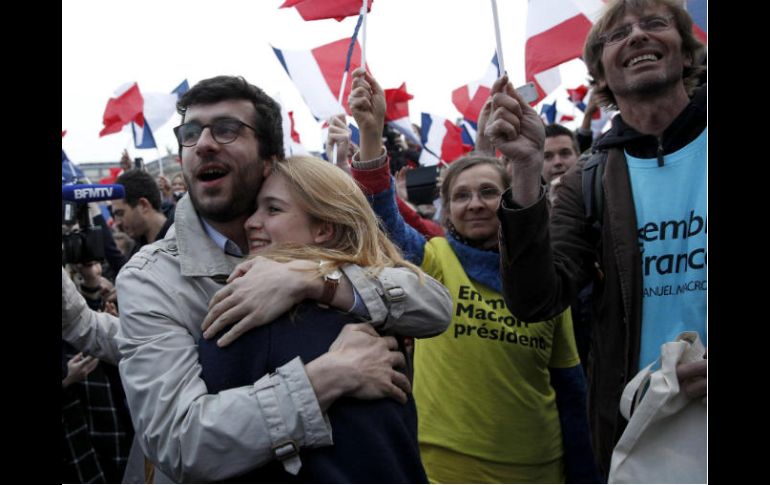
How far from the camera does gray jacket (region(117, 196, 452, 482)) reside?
1450 mm

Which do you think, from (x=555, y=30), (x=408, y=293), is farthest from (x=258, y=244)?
(x=555, y=30)

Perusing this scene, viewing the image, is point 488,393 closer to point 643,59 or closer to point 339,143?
point 339,143

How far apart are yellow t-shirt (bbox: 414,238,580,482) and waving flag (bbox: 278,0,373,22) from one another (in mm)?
1283

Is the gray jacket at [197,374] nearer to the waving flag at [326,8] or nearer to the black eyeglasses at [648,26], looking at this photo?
the black eyeglasses at [648,26]

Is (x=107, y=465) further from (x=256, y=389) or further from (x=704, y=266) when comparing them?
(x=704, y=266)

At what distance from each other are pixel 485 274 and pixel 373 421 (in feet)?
4.50

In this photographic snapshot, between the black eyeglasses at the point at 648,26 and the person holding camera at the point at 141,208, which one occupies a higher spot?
the black eyeglasses at the point at 648,26

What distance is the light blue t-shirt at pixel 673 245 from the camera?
1948mm

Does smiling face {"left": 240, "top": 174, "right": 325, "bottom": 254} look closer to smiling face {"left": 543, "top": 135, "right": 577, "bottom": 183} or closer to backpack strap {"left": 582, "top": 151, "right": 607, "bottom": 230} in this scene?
backpack strap {"left": 582, "top": 151, "right": 607, "bottom": 230}

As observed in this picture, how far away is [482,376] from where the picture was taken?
106 inches

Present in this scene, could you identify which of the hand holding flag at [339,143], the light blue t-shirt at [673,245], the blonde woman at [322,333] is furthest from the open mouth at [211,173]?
the light blue t-shirt at [673,245]
